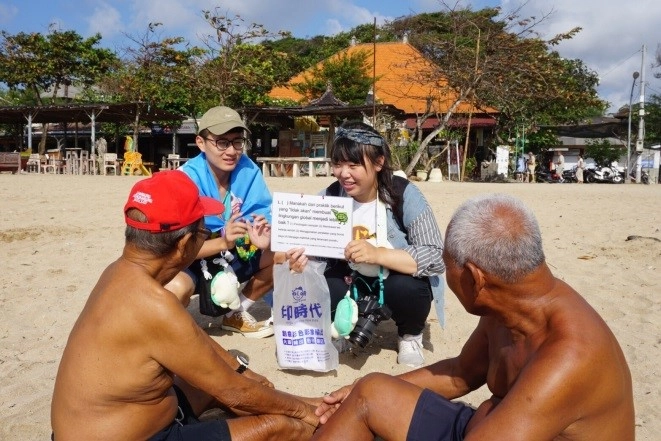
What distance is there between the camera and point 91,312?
204 centimetres

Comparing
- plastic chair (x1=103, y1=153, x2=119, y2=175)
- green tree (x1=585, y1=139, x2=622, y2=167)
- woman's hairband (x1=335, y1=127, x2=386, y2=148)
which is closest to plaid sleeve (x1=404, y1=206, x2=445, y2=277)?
woman's hairband (x1=335, y1=127, x2=386, y2=148)

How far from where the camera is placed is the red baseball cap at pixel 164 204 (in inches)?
79.4

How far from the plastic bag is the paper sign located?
5.1 inches

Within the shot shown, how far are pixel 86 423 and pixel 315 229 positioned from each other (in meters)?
1.63

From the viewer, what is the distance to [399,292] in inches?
137

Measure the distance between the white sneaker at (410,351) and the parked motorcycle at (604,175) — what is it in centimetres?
2580

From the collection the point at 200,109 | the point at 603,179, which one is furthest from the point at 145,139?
the point at 603,179

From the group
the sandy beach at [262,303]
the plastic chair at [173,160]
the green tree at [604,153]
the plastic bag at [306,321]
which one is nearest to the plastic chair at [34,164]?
the plastic chair at [173,160]

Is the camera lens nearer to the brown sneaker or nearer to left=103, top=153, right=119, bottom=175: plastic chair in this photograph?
the brown sneaker

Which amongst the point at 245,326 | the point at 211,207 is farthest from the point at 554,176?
the point at 211,207

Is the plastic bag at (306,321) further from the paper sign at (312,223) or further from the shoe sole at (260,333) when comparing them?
the shoe sole at (260,333)

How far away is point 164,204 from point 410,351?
2053 millimetres

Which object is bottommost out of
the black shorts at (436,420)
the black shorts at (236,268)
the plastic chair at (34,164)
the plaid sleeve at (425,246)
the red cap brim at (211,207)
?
the black shorts at (436,420)

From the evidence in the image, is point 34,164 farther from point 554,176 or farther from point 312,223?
point 312,223
